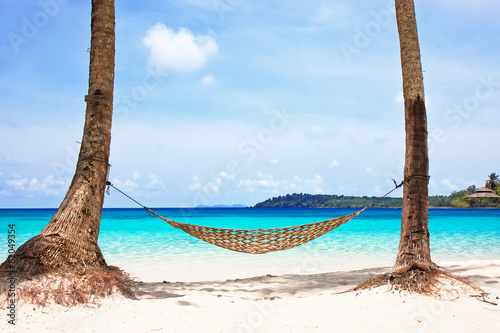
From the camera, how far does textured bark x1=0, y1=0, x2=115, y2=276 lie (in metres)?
3.01

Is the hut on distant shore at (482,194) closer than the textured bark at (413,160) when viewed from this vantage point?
No

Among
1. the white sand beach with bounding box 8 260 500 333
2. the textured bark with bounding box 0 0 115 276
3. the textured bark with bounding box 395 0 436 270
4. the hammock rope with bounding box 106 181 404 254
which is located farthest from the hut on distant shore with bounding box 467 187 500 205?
the textured bark with bounding box 0 0 115 276

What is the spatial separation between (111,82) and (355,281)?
3.47 meters

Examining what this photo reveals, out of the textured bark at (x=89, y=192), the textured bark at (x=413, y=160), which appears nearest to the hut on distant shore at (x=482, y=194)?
the textured bark at (x=413, y=160)

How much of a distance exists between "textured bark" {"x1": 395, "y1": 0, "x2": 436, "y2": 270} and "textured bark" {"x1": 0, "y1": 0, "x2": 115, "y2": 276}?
2636 mm

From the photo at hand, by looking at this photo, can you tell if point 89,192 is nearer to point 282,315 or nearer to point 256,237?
point 256,237

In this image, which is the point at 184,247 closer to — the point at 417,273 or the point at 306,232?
the point at 306,232

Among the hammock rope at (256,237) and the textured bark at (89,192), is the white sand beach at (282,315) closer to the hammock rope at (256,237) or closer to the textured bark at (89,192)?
the textured bark at (89,192)

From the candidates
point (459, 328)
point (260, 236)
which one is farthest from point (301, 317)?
point (260, 236)

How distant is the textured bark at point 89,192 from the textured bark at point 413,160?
2636 mm

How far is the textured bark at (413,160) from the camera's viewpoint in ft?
10.8

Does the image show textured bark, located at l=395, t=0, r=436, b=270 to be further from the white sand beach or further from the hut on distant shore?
the hut on distant shore

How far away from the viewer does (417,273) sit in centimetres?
308

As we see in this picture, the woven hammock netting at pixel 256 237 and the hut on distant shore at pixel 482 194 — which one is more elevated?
the hut on distant shore at pixel 482 194
